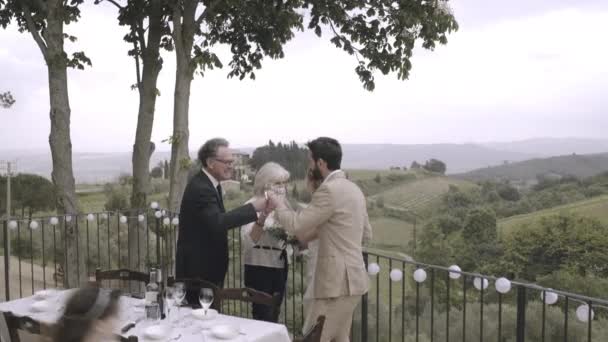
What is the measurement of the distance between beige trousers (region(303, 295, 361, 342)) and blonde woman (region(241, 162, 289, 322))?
63cm

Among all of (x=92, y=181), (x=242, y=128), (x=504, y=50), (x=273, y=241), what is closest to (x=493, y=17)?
(x=504, y=50)

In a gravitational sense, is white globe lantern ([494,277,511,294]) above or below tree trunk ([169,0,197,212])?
below

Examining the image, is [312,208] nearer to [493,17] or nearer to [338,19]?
[338,19]

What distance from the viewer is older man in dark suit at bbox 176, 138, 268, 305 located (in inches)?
124

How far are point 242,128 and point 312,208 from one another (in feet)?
28.5

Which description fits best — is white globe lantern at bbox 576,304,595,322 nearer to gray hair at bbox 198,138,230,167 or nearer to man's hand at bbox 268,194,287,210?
man's hand at bbox 268,194,287,210

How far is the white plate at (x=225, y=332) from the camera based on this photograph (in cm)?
266

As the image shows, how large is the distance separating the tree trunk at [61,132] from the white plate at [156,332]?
12.0 ft

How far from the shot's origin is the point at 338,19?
21.7ft

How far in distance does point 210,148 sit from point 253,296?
917 mm

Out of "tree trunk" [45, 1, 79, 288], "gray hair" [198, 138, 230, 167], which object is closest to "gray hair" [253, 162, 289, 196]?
"gray hair" [198, 138, 230, 167]

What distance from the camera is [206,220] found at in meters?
3.15

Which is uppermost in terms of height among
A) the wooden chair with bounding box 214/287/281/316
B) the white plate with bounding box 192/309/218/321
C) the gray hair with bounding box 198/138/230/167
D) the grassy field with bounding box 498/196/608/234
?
the gray hair with bounding box 198/138/230/167

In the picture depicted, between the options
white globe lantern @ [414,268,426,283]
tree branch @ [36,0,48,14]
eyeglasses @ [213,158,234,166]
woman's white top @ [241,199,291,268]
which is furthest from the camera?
tree branch @ [36,0,48,14]
